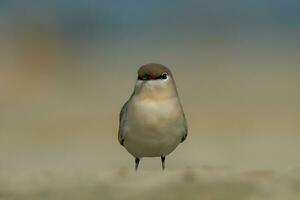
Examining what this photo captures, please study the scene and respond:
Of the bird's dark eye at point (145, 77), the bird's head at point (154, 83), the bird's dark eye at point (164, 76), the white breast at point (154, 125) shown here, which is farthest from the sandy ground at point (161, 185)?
the bird's dark eye at point (164, 76)

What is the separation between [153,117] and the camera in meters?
10.0

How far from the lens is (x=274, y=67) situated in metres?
45.2

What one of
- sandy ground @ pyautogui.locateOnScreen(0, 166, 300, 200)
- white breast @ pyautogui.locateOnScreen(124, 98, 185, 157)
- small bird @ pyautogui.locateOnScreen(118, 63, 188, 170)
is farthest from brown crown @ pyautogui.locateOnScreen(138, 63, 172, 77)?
sandy ground @ pyautogui.locateOnScreen(0, 166, 300, 200)

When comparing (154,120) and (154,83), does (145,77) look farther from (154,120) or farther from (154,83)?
(154,120)

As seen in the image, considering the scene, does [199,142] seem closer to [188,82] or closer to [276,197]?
[276,197]

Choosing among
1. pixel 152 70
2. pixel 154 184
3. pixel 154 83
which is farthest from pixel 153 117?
pixel 154 184

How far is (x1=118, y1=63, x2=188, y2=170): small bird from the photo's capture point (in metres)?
10.1

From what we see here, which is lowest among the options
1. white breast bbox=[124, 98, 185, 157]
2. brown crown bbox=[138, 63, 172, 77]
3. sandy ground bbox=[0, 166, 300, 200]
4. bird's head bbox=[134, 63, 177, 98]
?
sandy ground bbox=[0, 166, 300, 200]

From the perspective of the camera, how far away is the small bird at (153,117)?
10.1 meters

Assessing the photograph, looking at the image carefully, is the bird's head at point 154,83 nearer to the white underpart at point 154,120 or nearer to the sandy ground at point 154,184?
the white underpart at point 154,120

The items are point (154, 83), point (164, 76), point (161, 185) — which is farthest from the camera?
point (164, 76)

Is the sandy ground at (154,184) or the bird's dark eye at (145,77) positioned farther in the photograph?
the bird's dark eye at (145,77)

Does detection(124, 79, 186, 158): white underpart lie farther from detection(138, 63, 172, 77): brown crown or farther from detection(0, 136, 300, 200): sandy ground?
detection(0, 136, 300, 200): sandy ground

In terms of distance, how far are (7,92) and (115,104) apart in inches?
175
